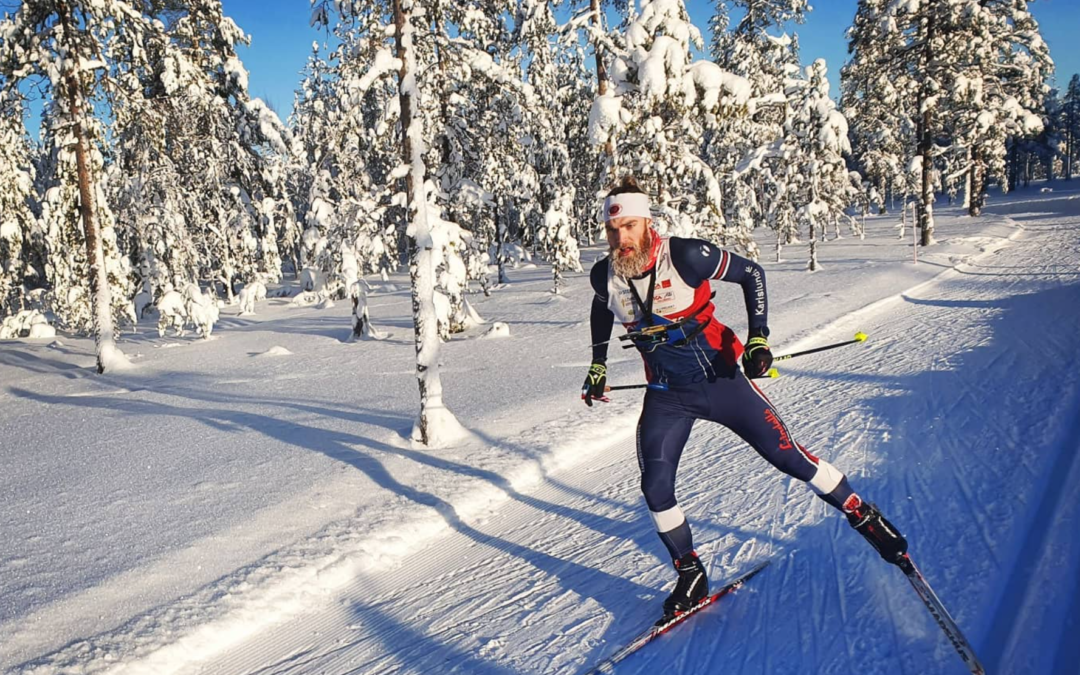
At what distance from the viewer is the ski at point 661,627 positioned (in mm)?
3512

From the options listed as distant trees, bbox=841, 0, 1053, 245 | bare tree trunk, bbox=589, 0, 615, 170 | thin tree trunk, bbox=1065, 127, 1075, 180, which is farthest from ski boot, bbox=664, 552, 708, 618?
thin tree trunk, bbox=1065, 127, 1075, 180

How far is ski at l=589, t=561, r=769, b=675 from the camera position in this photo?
3.51 meters

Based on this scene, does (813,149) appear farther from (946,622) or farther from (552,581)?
(946,622)

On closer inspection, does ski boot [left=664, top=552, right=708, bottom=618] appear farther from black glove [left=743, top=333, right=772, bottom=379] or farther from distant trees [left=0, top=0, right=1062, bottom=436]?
distant trees [left=0, top=0, right=1062, bottom=436]

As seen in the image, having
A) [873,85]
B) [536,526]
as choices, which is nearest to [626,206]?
[536,526]

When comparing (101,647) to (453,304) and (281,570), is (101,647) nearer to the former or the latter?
(281,570)

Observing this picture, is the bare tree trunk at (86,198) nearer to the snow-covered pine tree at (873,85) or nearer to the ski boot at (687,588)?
the ski boot at (687,588)

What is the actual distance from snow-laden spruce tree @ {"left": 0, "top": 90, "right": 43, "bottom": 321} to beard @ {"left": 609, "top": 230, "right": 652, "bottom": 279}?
1781 centimetres

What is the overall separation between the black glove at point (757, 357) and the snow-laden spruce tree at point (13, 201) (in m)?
18.5

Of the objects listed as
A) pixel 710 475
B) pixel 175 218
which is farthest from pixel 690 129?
pixel 175 218

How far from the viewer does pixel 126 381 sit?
49.7ft

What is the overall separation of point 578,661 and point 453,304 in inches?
479

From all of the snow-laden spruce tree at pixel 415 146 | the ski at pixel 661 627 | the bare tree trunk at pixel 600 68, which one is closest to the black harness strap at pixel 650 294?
the ski at pixel 661 627

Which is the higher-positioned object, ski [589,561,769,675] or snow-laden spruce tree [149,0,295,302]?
snow-laden spruce tree [149,0,295,302]
